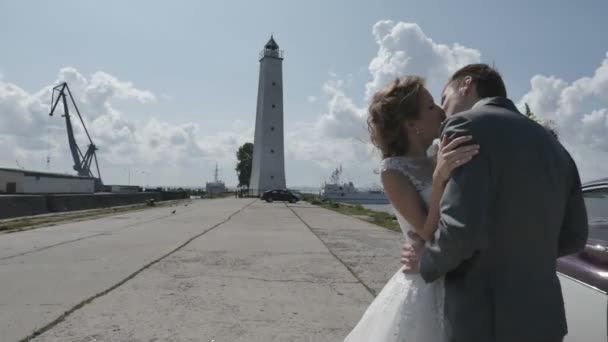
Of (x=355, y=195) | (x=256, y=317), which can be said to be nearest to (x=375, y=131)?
(x=256, y=317)

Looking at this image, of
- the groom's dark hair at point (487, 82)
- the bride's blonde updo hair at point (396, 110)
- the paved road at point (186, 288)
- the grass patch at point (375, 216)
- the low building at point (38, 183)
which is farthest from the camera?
the low building at point (38, 183)

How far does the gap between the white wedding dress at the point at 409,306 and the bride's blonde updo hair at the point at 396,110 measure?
0.11 meters

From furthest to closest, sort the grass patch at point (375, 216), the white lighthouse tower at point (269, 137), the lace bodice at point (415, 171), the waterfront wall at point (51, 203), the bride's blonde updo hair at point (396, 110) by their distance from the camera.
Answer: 1. the white lighthouse tower at point (269, 137)
2. the waterfront wall at point (51, 203)
3. the grass patch at point (375, 216)
4. the bride's blonde updo hair at point (396, 110)
5. the lace bodice at point (415, 171)

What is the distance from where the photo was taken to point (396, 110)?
8.53 ft

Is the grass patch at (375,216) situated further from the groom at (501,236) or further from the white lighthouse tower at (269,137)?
the white lighthouse tower at (269,137)

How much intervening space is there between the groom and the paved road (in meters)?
3.64

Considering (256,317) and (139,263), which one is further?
(139,263)

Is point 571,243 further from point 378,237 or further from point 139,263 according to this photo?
point 378,237

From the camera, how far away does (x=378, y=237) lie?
16.5 metres

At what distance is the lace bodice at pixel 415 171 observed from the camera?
2477 mm

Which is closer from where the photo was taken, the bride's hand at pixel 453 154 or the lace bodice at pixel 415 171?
the bride's hand at pixel 453 154

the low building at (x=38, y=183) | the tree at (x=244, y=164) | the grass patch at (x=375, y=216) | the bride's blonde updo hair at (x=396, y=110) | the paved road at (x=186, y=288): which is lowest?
the paved road at (x=186, y=288)

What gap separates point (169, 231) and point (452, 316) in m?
15.7

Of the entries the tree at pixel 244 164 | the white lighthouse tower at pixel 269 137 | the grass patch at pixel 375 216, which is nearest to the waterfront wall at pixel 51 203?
the grass patch at pixel 375 216
